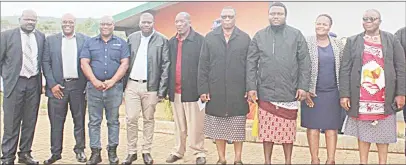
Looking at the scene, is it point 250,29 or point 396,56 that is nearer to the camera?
point 396,56

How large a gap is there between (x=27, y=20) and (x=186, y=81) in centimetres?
195

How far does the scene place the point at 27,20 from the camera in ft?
20.1

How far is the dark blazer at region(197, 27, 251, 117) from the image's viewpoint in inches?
229

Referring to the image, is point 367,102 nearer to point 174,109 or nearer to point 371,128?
point 371,128

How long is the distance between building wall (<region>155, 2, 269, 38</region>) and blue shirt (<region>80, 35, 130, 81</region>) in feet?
17.3

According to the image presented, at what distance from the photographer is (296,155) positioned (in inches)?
284

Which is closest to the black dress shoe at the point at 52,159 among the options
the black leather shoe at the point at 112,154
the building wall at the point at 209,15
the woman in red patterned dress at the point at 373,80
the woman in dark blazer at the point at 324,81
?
the black leather shoe at the point at 112,154

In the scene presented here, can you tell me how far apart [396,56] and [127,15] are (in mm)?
7008

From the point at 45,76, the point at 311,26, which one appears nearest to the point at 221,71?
the point at 45,76

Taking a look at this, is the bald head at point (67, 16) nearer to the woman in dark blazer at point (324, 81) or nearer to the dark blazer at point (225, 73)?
the dark blazer at point (225, 73)

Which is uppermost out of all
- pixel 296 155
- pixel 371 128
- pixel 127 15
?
pixel 127 15

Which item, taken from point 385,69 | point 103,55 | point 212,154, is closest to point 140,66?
point 103,55

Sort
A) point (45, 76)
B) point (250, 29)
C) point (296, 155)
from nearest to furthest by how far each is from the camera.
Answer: point (45, 76) → point (296, 155) → point (250, 29)

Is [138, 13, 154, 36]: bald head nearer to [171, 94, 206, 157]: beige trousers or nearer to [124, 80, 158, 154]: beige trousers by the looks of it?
[124, 80, 158, 154]: beige trousers
